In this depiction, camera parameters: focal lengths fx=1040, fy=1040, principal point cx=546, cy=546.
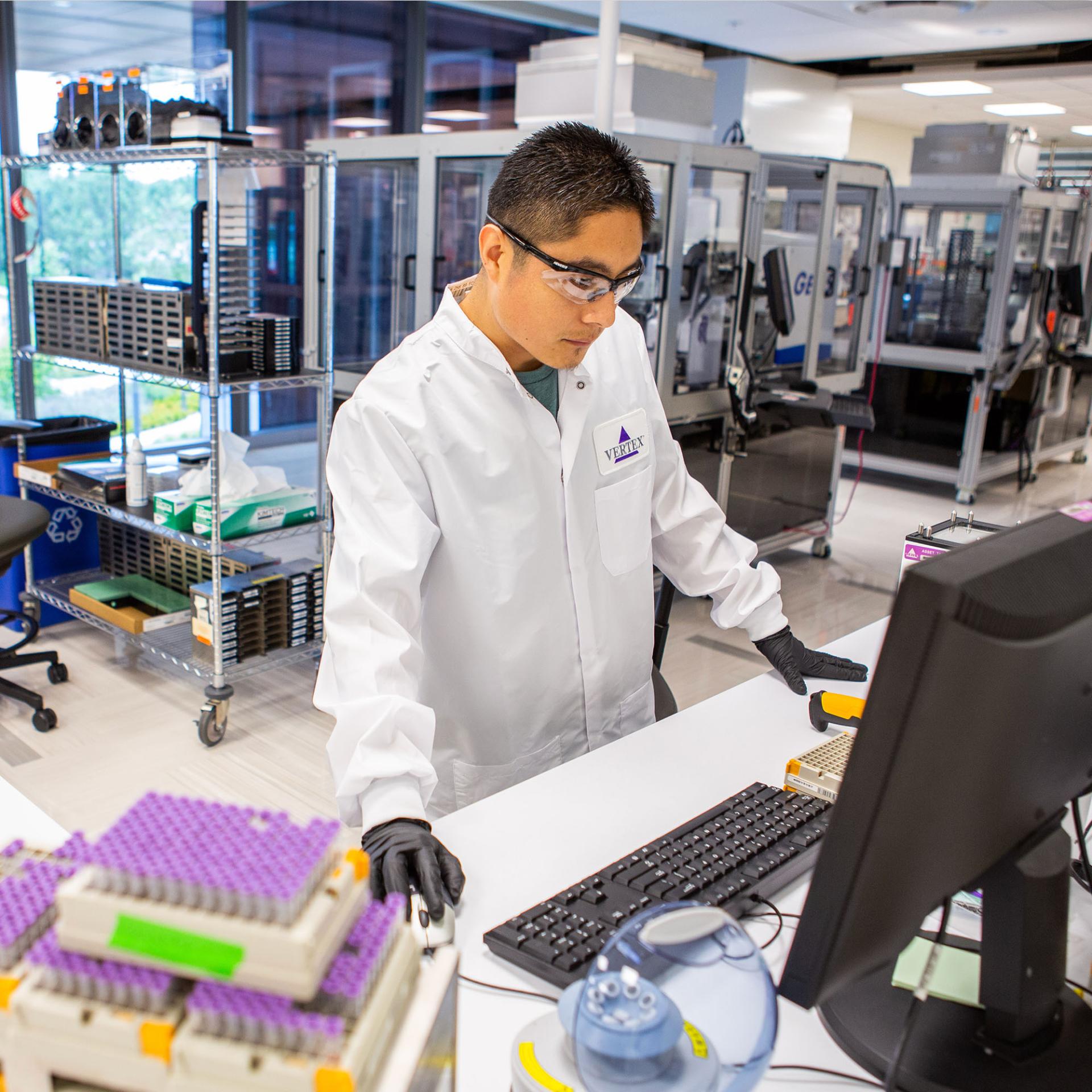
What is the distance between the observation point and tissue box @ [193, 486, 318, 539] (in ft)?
10.1

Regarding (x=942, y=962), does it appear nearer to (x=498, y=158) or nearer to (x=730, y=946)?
(x=730, y=946)

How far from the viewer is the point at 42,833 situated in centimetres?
121

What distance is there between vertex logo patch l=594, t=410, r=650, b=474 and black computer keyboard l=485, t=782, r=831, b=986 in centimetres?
57

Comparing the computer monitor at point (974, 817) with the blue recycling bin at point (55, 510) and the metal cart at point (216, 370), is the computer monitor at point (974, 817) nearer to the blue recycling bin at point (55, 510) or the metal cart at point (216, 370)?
the metal cart at point (216, 370)

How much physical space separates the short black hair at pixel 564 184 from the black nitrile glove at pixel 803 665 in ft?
2.34

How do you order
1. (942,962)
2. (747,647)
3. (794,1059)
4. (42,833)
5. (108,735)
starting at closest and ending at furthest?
1. (794,1059)
2. (942,962)
3. (42,833)
4. (108,735)
5. (747,647)

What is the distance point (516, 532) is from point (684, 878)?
59 cm

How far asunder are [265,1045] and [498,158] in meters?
3.51

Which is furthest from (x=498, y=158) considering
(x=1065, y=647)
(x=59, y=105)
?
(x=1065, y=647)

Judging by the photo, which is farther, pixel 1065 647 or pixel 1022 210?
pixel 1022 210

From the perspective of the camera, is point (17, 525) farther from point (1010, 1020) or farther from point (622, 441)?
point (1010, 1020)

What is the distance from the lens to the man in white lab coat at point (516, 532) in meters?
1.27

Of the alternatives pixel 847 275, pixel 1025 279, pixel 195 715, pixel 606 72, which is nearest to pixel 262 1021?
pixel 195 715

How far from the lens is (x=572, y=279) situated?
4.42ft
